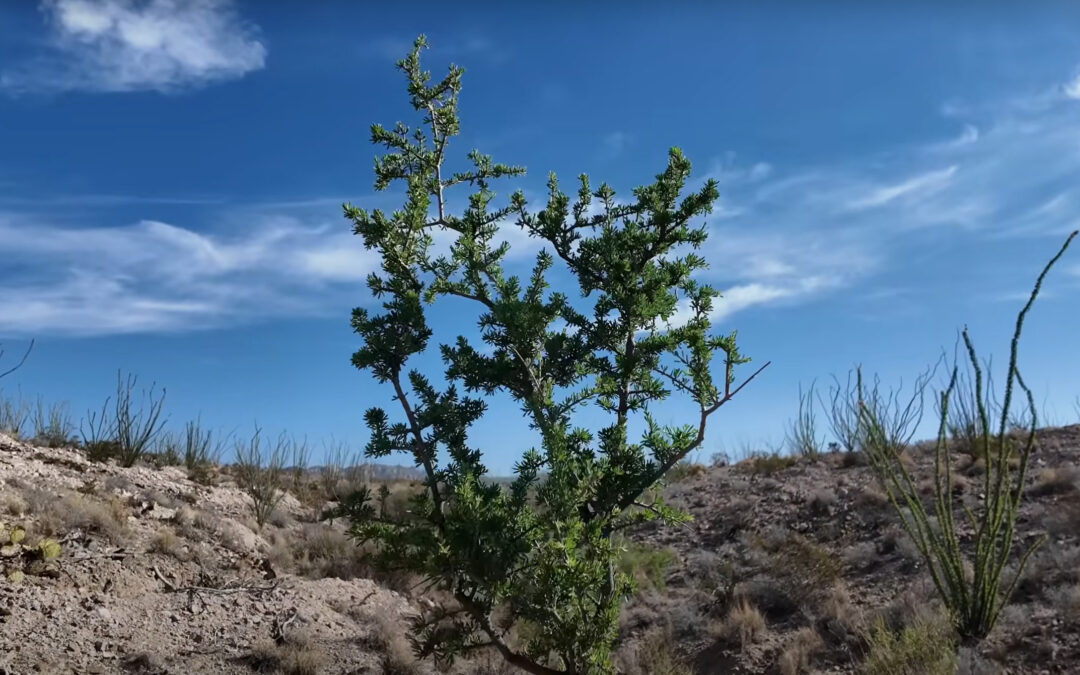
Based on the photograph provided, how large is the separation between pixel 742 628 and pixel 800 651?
0.85 meters

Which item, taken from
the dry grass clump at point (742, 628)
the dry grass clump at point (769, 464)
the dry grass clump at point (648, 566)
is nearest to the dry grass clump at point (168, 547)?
the dry grass clump at point (648, 566)

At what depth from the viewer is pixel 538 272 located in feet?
21.8

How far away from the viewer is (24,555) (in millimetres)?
9562

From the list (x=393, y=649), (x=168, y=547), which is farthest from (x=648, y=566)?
(x=168, y=547)

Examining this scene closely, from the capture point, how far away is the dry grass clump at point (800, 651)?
29.2 feet

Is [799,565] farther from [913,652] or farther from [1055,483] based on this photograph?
[1055,483]

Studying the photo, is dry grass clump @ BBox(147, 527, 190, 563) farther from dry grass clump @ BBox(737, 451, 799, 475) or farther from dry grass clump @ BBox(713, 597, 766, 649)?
dry grass clump @ BBox(737, 451, 799, 475)

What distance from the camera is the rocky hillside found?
8633 mm

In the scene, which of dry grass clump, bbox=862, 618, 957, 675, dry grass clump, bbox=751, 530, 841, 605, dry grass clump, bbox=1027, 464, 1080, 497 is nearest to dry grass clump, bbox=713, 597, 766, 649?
dry grass clump, bbox=751, 530, 841, 605

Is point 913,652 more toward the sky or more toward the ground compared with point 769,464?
more toward the ground

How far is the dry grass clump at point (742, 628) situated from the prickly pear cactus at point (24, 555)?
7.02 meters

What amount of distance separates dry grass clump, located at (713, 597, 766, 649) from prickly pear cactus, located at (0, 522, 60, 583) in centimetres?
702

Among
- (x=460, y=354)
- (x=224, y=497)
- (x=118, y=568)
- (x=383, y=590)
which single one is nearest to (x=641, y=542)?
(x=383, y=590)

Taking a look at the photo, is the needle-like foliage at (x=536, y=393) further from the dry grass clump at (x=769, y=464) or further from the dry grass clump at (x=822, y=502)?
the dry grass clump at (x=769, y=464)
